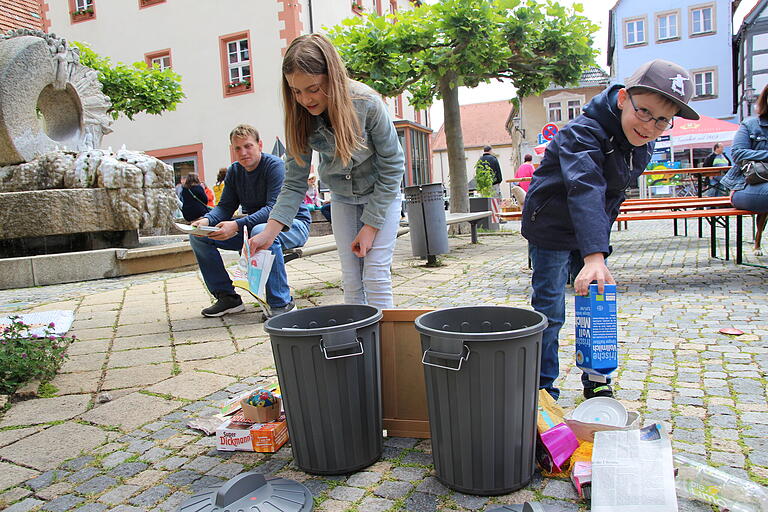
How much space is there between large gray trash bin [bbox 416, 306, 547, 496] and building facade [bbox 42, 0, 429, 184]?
17.5m

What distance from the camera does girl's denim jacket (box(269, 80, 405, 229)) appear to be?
105 inches

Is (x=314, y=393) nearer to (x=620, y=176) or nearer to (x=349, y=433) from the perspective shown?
(x=349, y=433)

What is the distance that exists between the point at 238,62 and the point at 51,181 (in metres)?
13.7

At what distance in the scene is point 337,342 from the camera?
206 centimetres

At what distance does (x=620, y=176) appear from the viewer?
2.45 m

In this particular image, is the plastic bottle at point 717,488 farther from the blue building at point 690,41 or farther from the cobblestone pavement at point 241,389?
the blue building at point 690,41

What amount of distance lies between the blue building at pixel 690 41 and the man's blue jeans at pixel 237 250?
30893 mm

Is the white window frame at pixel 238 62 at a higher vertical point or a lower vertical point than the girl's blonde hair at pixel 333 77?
higher

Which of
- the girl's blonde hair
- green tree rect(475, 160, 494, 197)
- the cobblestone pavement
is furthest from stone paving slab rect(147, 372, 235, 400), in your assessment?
green tree rect(475, 160, 494, 197)

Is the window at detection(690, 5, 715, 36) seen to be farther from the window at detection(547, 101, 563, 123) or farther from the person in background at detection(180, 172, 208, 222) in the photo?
the person in background at detection(180, 172, 208, 222)

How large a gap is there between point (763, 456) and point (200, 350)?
10.2 feet

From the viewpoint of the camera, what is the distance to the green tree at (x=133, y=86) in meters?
14.7

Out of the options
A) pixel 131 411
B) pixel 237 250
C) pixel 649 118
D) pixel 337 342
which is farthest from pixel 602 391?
pixel 237 250

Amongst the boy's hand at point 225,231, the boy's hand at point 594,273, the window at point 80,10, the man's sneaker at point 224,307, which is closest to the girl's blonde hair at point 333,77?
the boy's hand at point 594,273
